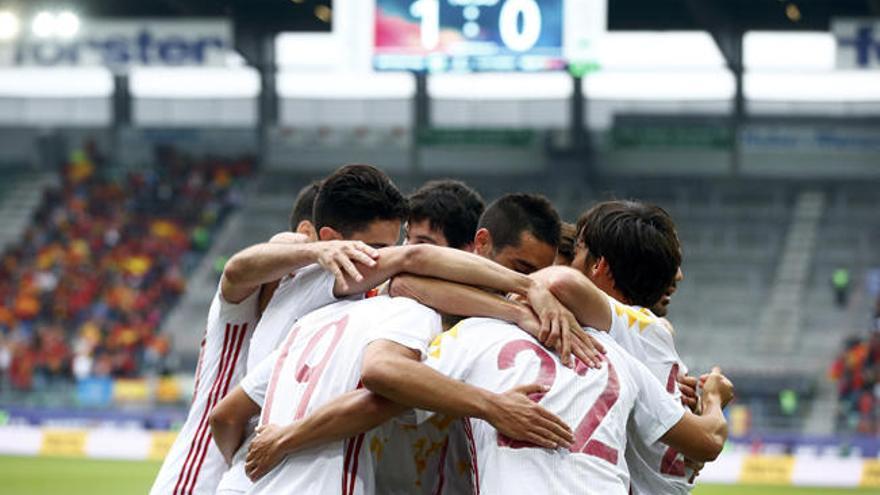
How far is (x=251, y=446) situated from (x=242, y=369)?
0.90m

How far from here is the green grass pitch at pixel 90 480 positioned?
61.0 feet

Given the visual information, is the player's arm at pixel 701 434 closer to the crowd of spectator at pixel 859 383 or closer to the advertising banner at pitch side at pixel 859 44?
the crowd of spectator at pixel 859 383

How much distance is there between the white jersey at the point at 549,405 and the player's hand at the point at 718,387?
52cm

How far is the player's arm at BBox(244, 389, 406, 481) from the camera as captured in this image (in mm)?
4258

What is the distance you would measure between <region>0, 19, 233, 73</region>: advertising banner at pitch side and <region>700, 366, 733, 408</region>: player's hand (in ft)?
102

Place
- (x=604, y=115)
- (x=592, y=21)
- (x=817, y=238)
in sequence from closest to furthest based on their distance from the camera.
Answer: (x=592, y=21) → (x=817, y=238) → (x=604, y=115)

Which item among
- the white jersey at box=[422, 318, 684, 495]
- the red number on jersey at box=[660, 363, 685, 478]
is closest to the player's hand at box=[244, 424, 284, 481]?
the white jersey at box=[422, 318, 684, 495]

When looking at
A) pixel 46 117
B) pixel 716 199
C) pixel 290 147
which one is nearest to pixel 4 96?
pixel 46 117

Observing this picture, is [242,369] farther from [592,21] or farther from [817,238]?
[817,238]

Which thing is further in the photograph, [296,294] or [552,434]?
[296,294]

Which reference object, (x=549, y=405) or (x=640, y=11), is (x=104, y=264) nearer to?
(x=640, y=11)

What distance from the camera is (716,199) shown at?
35.0 metres

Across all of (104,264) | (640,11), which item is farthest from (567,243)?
(104,264)

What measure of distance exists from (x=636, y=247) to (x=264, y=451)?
1.30 metres
